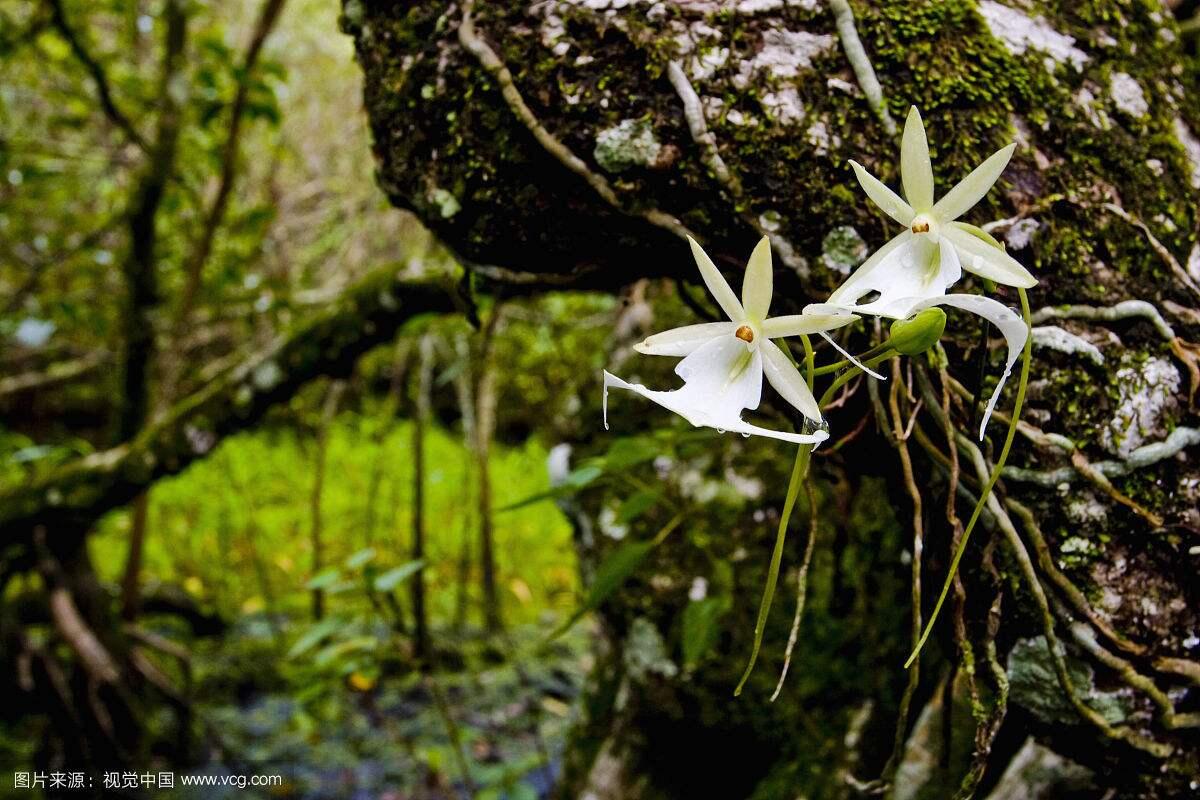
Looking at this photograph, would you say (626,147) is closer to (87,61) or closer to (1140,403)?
(1140,403)

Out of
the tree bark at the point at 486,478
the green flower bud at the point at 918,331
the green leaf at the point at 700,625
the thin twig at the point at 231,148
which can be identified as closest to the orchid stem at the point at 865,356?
the green flower bud at the point at 918,331

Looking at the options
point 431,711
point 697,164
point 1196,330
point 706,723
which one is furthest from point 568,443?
point 431,711

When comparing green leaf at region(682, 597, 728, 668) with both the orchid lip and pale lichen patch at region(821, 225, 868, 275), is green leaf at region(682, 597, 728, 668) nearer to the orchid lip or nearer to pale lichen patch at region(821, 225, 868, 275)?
pale lichen patch at region(821, 225, 868, 275)

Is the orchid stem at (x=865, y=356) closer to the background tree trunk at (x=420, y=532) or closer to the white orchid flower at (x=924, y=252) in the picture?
the white orchid flower at (x=924, y=252)

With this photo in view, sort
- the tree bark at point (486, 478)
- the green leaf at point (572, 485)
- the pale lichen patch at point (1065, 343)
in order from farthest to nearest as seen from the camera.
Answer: the tree bark at point (486, 478), the green leaf at point (572, 485), the pale lichen patch at point (1065, 343)

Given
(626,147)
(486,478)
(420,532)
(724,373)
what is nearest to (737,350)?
(724,373)

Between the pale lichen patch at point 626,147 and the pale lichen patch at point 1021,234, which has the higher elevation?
the pale lichen patch at point 626,147

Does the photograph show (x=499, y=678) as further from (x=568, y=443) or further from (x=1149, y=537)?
(x=1149, y=537)
